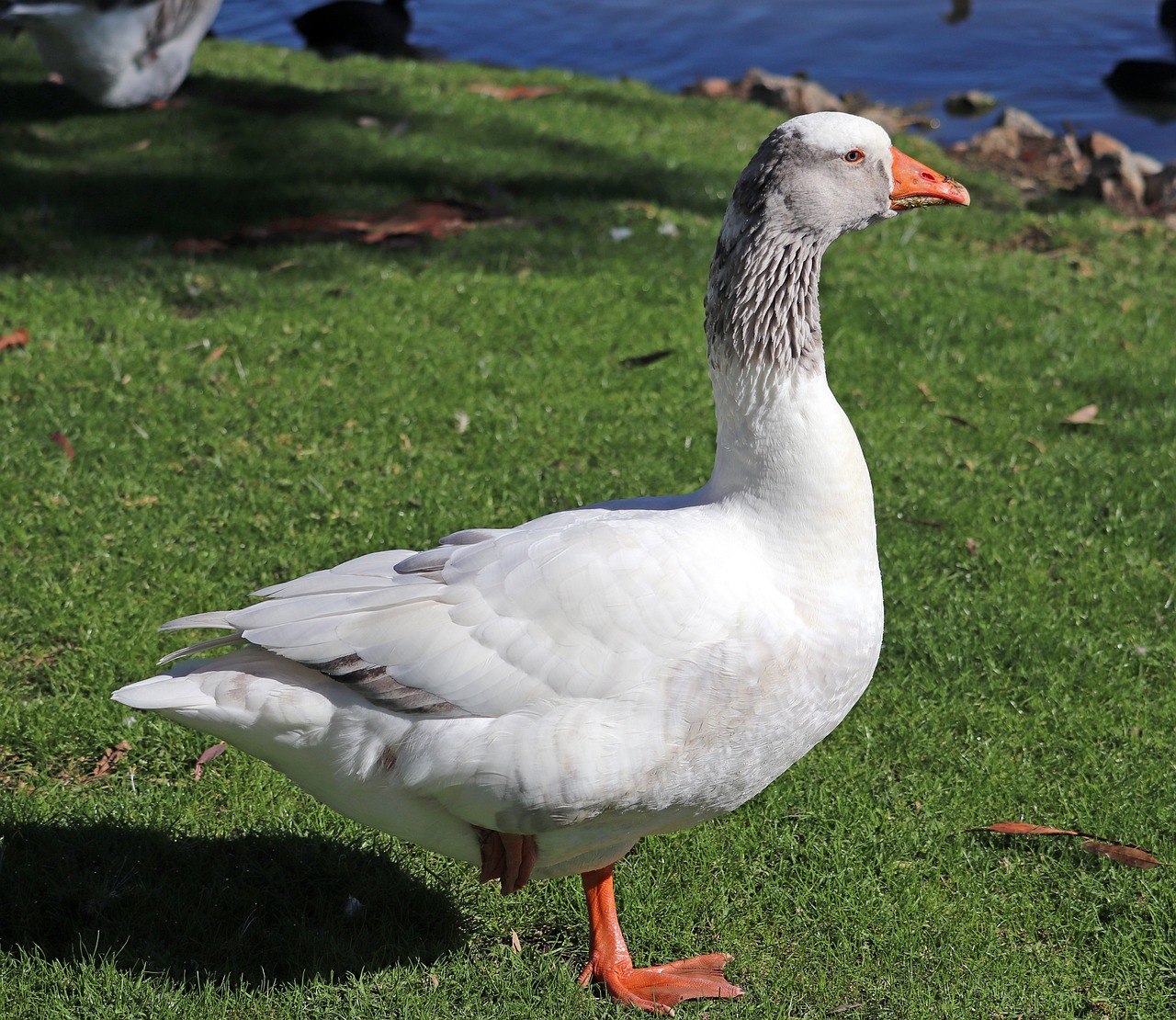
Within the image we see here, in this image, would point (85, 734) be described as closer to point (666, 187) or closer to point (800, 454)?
point (800, 454)

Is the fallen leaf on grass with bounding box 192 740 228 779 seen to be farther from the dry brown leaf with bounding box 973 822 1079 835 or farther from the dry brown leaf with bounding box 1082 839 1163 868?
the dry brown leaf with bounding box 1082 839 1163 868

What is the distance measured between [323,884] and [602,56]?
562 inches

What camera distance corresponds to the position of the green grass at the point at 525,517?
3.25 m

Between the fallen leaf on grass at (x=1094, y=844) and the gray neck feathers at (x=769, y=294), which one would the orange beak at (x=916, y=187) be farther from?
the fallen leaf on grass at (x=1094, y=844)

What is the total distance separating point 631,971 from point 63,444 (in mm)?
3475

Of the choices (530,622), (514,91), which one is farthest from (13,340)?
(514,91)

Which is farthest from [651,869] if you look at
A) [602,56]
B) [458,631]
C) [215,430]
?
[602,56]

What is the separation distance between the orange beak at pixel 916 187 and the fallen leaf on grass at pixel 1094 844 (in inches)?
73.7

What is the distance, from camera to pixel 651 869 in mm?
3578

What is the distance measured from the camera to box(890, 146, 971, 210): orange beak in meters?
2.97

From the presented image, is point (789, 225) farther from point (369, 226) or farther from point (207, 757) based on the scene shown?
point (369, 226)

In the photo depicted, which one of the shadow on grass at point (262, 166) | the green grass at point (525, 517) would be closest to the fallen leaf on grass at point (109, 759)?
the green grass at point (525, 517)

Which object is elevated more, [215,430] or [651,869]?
[215,430]

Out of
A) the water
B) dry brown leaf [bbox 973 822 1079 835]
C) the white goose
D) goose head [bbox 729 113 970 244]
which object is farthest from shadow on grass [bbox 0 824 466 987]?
the water
